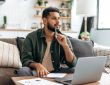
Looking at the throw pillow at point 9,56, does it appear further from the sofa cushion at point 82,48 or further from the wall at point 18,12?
the wall at point 18,12

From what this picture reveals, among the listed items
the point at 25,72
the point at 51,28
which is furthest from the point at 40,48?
the point at 25,72

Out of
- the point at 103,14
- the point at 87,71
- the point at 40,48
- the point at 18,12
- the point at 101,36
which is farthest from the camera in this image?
the point at 18,12

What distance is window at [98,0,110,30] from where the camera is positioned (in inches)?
189

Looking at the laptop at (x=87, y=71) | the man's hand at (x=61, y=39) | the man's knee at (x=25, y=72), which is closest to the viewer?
Answer: the laptop at (x=87, y=71)

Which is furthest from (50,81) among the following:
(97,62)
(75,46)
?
(75,46)

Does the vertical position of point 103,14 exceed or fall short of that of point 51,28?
it exceeds it

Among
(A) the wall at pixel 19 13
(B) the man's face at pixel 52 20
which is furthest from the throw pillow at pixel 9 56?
(A) the wall at pixel 19 13

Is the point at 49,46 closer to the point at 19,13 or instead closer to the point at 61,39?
the point at 61,39

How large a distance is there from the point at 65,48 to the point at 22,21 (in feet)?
12.8

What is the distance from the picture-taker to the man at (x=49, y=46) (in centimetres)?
234

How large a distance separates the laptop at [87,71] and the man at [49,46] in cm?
60

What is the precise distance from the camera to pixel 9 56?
3.13 m

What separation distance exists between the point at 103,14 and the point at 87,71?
137 inches

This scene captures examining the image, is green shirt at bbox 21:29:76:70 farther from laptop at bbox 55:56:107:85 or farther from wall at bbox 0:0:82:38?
wall at bbox 0:0:82:38
